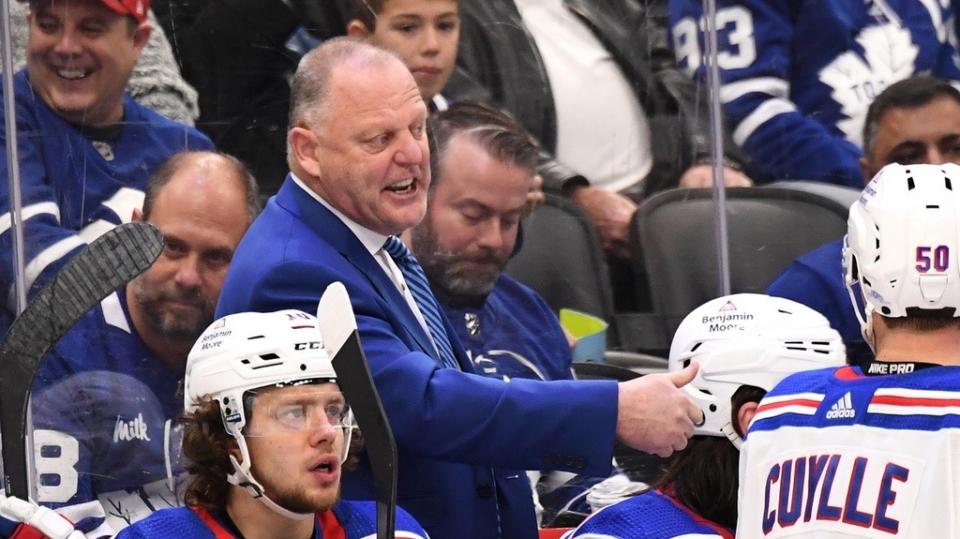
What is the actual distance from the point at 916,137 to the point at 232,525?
5.89 ft

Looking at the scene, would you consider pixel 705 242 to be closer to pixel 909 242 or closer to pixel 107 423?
pixel 107 423

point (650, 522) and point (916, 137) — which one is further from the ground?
point (916, 137)

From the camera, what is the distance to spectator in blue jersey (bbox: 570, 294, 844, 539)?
2668 mm

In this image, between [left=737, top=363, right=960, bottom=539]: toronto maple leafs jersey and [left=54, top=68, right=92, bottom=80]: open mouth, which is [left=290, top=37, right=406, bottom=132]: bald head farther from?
[left=737, top=363, right=960, bottom=539]: toronto maple leafs jersey

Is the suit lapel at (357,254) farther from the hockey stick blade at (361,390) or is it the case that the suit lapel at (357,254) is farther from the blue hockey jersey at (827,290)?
the blue hockey jersey at (827,290)

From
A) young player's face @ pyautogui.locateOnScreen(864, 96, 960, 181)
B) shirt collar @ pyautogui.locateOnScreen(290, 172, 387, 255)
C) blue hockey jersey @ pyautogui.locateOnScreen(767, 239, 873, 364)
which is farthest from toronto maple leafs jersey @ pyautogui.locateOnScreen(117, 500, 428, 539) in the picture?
young player's face @ pyautogui.locateOnScreen(864, 96, 960, 181)

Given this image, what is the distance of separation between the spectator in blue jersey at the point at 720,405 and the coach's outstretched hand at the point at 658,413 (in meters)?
0.04

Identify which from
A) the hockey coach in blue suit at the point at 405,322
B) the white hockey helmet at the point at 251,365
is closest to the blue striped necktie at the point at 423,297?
the hockey coach in blue suit at the point at 405,322

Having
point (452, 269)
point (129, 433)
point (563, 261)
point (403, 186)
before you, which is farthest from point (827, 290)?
point (129, 433)

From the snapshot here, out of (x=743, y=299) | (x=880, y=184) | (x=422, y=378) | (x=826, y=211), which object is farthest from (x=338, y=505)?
(x=826, y=211)

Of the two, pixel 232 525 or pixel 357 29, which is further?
pixel 357 29

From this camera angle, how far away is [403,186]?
3.00 m

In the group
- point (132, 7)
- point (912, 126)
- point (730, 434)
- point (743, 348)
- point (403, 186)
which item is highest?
point (132, 7)

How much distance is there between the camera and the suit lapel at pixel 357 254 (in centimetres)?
290
